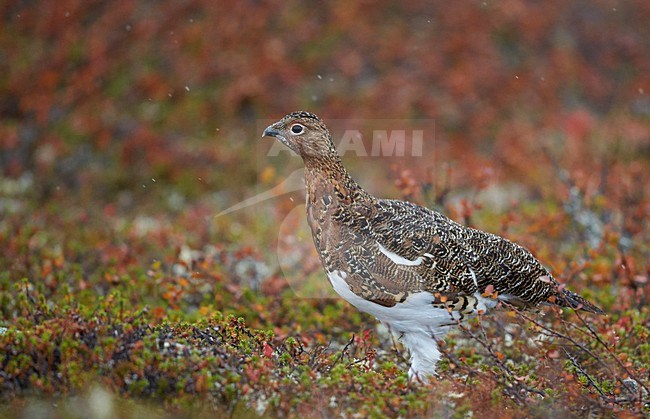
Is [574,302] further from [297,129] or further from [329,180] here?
[297,129]

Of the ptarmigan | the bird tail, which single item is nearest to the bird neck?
the ptarmigan

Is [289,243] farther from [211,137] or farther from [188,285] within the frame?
[211,137]

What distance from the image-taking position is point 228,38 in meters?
14.1

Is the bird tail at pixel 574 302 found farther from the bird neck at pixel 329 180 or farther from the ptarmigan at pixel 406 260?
the bird neck at pixel 329 180

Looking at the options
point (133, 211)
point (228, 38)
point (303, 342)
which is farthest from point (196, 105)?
point (303, 342)

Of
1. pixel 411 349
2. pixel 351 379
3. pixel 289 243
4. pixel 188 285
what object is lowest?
pixel 289 243

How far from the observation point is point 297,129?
18.8 feet

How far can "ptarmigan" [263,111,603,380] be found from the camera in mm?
5305

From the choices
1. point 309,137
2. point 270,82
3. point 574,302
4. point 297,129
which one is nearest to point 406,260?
point 309,137

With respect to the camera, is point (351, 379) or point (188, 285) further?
point (188, 285)

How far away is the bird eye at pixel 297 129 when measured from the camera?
570 centimetres

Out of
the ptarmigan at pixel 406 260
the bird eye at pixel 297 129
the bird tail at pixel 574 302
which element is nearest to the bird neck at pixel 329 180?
the ptarmigan at pixel 406 260

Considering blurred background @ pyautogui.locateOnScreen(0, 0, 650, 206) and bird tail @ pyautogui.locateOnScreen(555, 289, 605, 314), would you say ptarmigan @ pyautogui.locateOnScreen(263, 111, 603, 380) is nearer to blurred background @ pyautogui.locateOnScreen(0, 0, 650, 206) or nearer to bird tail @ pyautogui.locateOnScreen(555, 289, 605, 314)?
bird tail @ pyautogui.locateOnScreen(555, 289, 605, 314)

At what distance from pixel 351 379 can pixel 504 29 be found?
39.6ft
